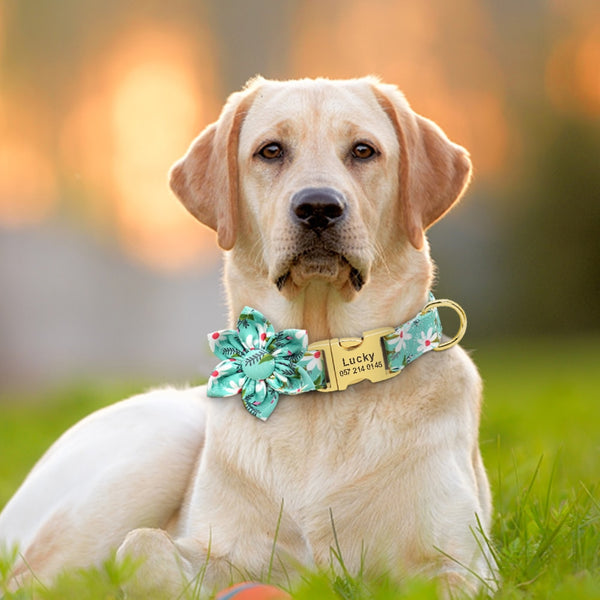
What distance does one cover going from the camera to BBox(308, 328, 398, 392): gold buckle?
10.8 feet

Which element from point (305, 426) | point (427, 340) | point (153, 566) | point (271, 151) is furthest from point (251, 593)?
point (271, 151)

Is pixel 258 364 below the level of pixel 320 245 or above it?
below

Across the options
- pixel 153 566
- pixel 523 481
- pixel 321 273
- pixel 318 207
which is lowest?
pixel 523 481

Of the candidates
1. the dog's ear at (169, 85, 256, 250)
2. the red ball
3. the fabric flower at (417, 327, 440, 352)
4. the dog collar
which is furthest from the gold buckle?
the red ball

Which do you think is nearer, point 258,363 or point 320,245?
point 320,245

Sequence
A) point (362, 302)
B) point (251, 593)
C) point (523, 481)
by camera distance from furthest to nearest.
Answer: point (523, 481) → point (362, 302) → point (251, 593)

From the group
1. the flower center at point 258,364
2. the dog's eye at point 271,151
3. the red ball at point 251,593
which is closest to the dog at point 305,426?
the dog's eye at point 271,151

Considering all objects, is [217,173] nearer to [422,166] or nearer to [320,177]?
[320,177]

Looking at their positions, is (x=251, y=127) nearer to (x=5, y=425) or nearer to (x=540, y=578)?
(x=540, y=578)

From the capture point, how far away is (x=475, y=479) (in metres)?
3.40

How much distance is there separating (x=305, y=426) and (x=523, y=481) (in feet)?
5.39

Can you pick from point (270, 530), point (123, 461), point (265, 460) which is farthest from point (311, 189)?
point (123, 461)

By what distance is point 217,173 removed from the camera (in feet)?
12.2

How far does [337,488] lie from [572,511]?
2.96 ft
